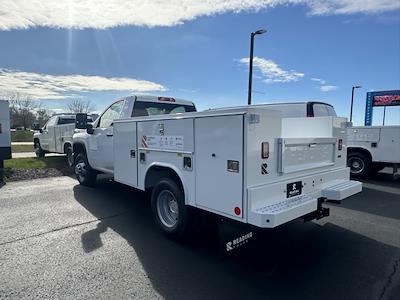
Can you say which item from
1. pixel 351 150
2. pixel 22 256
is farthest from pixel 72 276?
pixel 351 150

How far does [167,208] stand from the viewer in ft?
15.5

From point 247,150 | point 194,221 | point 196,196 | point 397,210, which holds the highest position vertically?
point 247,150

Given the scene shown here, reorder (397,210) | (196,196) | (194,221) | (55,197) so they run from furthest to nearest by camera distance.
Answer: (55,197) → (397,210) → (194,221) → (196,196)

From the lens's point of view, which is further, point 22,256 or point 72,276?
point 22,256

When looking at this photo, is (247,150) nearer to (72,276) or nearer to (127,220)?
(72,276)

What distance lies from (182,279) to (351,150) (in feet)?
30.5

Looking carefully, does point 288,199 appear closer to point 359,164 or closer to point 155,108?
point 155,108

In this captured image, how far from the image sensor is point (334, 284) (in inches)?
130

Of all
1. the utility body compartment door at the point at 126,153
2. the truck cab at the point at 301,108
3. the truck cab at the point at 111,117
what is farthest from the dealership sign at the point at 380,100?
Answer: the utility body compartment door at the point at 126,153

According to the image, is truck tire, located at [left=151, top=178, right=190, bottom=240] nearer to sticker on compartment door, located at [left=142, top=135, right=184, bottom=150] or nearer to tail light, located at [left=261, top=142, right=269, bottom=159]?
sticker on compartment door, located at [left=142, top=135, right=184, bottom=150]

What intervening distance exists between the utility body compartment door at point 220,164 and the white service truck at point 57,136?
8.97 m

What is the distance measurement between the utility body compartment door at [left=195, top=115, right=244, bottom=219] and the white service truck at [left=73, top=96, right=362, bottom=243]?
1 centimetres

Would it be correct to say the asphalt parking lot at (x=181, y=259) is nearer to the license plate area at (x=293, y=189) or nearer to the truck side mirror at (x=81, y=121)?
the license plate area at (x=293, y=189)

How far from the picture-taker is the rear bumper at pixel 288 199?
10.0 ft
